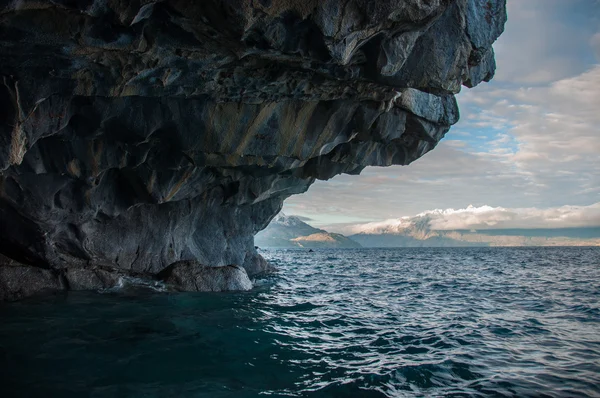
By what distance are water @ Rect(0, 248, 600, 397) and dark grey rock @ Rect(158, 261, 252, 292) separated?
95.1 inches

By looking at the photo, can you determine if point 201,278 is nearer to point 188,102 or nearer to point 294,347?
point 188,102

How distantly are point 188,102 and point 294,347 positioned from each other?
9743mm

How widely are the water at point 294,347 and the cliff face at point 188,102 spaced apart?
5.27 m

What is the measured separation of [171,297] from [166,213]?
8.00 m

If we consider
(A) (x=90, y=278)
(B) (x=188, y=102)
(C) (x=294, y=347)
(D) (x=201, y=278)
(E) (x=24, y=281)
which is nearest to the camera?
(C) (x=294, y=347)

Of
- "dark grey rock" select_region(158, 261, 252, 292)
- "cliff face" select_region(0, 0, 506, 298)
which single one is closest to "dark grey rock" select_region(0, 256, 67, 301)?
"cliff face" select_region(0, 0, 506, 298)

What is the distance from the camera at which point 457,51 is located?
13188mm

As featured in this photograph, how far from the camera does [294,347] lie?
10719 mm

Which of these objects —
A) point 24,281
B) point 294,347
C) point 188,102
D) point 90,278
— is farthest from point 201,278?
point 294,347

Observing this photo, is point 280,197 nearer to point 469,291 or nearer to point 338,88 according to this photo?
point 469,291

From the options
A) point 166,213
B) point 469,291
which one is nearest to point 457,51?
point 469,291

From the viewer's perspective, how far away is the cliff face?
8.93 m

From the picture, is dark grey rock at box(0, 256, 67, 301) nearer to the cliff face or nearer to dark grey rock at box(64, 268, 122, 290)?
dark grey rock at box(64, 268, 122, 290)

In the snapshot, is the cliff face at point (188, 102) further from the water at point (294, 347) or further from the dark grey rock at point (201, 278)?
the water at point (294, 347)
